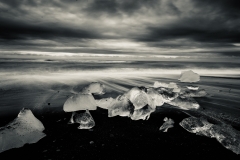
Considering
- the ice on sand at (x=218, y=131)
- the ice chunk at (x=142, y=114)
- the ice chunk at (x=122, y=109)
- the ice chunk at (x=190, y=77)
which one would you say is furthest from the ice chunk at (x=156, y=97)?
the ice chunk at (x=190, y=77)

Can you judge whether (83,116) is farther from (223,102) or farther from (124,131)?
(223,102)

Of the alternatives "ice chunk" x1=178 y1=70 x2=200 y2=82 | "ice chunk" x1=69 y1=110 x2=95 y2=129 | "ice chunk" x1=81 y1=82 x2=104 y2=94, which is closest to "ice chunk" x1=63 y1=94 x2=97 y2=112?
"ice chunk" x1=69 y1=110 x2=95 y2=129

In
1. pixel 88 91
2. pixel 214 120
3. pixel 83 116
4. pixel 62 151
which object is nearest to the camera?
pixel 62 151

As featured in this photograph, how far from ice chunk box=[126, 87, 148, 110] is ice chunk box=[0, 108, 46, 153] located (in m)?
1.50

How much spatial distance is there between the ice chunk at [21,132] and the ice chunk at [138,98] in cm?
150

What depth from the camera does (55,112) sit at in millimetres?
2715

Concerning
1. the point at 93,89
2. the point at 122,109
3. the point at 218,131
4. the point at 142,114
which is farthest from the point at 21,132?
the point at 218,131

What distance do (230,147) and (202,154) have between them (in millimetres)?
386

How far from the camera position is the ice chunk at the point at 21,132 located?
170 cm

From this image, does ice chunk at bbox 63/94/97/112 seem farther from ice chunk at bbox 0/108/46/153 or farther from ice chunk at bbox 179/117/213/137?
ice chunk at bbox 179/117/213/137

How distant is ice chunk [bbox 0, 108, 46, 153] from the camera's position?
1.70 meters

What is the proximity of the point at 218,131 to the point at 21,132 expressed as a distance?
2.57 meters

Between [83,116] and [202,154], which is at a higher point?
[83,116]

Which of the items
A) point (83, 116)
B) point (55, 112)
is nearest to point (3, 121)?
point (55, 112)
